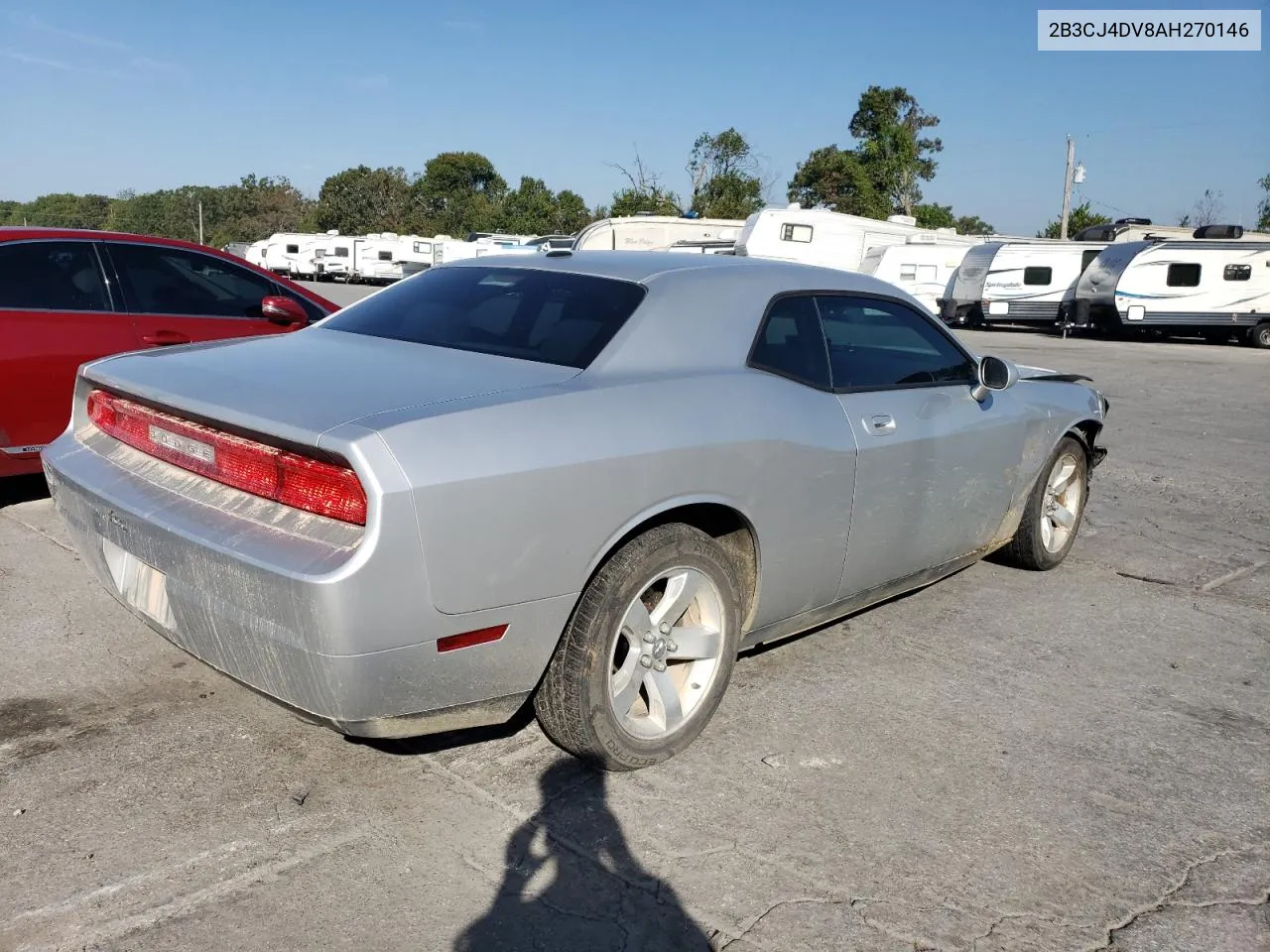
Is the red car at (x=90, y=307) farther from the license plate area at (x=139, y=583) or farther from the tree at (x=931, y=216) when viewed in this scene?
the tree at (x=931, y=216)

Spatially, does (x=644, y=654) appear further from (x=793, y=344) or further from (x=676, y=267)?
(x=676, y=267)

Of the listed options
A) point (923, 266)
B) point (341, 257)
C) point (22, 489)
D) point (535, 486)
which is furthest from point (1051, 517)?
point (341, 257)

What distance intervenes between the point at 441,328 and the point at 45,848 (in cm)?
190

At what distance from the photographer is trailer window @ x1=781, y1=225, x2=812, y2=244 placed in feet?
87.6

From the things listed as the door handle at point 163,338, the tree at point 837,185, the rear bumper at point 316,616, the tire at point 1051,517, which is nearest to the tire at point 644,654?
the rear bumper at point 316,616

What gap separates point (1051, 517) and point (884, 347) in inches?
67.9

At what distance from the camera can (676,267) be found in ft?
12.2

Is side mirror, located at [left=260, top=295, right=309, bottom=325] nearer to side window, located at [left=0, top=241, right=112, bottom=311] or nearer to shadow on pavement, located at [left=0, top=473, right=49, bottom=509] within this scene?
side window, located at [left=0, top=241, right=112, bottom=311]

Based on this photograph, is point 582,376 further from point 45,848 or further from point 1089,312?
point 1089,312

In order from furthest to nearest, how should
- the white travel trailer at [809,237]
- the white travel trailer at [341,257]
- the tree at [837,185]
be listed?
1. the tree at [837,185]
2. the white travel trailer at [341,257]
3. the white travel trailer at [809,237]

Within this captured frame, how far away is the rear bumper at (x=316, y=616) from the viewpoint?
250 centimetres

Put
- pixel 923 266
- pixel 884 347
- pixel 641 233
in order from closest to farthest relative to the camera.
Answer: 1. pixel 884 347
2. pixel 923 266
3. pixel 641 233

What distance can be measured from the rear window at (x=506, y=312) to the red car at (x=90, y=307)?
2216 millimetres

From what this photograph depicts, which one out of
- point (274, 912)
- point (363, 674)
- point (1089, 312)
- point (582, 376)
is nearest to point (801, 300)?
point (582, 376)
